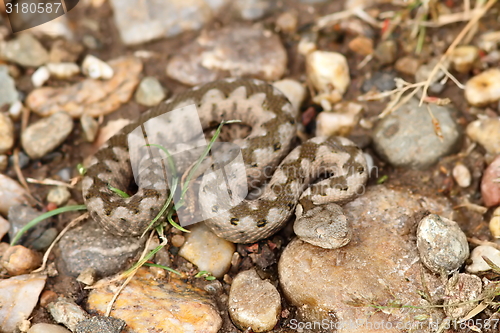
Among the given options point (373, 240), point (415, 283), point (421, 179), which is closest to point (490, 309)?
point (415, 283)

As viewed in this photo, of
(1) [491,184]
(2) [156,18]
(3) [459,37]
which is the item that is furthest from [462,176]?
(2) [156,18]

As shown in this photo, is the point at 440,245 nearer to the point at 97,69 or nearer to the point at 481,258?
the point at 481,258

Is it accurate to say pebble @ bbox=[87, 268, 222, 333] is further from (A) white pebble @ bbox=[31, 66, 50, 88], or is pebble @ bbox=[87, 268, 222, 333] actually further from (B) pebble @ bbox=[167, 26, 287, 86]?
(A) white pebble @ bbox=[31, 66, 50, 88]

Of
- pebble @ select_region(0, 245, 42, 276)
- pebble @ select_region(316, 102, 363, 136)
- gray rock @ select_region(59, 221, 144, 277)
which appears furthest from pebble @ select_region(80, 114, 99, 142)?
pebble @ select_region(316, 102, 363, 136)

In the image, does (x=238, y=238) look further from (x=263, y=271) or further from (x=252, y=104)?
(x=252, y=104)

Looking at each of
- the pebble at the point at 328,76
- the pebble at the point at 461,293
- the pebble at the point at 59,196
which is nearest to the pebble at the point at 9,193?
the pebble at the point at 59,196
